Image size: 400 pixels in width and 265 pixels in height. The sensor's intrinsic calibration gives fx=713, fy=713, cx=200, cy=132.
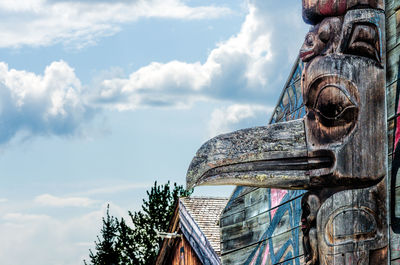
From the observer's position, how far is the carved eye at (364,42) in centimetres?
442

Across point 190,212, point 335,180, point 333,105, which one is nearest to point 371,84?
point 333,105

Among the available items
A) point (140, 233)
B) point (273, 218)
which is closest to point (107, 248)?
point (140, 233)

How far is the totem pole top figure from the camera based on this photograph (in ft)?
14.9

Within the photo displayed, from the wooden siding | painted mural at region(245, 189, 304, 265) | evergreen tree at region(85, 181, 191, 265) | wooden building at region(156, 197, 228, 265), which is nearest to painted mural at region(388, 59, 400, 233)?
painted mural at region(245, 189, 304, 265)

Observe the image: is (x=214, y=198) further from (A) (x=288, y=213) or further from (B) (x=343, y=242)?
(B) (x=343, y=242)

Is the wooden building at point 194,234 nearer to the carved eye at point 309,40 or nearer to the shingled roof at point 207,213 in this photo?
the shingled roof at point 207,213

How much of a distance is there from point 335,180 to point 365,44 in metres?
0.87

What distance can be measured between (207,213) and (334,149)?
910 cm

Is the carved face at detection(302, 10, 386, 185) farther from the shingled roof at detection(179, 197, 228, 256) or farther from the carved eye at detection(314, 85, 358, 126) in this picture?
the shingled roof at detection(179, 197, 228, 256)

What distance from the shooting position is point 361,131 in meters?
4.30

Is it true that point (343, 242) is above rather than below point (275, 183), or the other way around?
below

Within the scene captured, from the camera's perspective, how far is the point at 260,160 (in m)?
4.49

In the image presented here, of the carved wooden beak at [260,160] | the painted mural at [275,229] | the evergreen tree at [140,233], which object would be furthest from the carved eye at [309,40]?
the evergreen tree at [140,233]

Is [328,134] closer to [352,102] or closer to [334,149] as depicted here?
[334,149]
